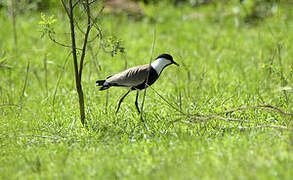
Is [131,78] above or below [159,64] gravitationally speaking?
below

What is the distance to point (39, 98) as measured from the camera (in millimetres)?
4289

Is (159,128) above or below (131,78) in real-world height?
below

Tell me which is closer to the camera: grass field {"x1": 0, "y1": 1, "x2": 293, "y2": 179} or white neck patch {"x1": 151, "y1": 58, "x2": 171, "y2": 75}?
grass field {"x1": 0, "y1": 1, "x2": 293, "y2": 179}

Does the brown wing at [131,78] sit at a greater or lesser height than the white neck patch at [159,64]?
lesser

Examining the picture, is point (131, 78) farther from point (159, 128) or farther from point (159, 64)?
point (159, 128)

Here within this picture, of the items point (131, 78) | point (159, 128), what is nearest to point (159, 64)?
point (131, 78)

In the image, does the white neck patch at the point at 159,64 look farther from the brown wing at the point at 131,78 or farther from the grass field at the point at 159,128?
the grass field at the point at 159,128

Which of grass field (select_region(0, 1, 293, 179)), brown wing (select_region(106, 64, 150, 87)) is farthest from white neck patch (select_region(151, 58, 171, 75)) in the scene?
grass field (select_region(0, 1, 293, 179))

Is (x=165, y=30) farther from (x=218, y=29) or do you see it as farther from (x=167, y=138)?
(x=167, y=138)

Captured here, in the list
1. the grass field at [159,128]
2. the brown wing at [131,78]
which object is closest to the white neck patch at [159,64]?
the brown wing at [131,78]

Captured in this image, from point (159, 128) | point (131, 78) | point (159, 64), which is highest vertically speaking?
point (159, 64)

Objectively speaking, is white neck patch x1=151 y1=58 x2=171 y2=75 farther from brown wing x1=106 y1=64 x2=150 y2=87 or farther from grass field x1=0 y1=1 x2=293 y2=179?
grass field x1=0 y1=1 x2=293 y2=179

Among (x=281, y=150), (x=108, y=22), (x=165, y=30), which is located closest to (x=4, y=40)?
(x=108, y=22)

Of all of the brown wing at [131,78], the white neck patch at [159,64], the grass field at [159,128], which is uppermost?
the white neck patch at [159,64]
